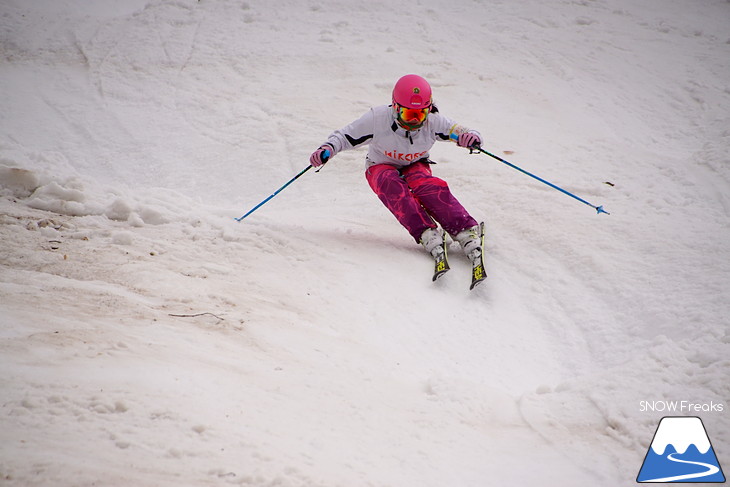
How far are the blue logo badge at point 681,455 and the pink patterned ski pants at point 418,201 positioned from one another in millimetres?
2121

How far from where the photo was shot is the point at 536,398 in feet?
10.4

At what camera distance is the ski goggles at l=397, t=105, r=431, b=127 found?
452 centimetres

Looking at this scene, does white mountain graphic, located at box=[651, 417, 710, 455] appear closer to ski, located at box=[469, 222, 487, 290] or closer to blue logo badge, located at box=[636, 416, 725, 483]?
blue logo badge, located at box=[636, 416, 725, 483]

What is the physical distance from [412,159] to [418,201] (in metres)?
0.36

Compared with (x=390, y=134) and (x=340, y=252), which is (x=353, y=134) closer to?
(x=390, y=134)

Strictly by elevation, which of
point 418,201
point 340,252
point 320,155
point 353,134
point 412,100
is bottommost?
point 340,252

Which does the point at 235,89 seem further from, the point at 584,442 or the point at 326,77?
A: the point at 584,442

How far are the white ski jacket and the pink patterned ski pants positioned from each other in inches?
6.7

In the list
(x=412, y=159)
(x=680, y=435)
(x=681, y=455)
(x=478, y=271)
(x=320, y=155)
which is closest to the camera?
(x=681, y=455)

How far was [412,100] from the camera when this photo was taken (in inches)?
176

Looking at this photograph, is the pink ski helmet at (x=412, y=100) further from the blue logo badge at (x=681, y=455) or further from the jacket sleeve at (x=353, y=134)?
the blue logo badge at (x=681, y=455)

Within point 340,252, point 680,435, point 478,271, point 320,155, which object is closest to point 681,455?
point 680,435
